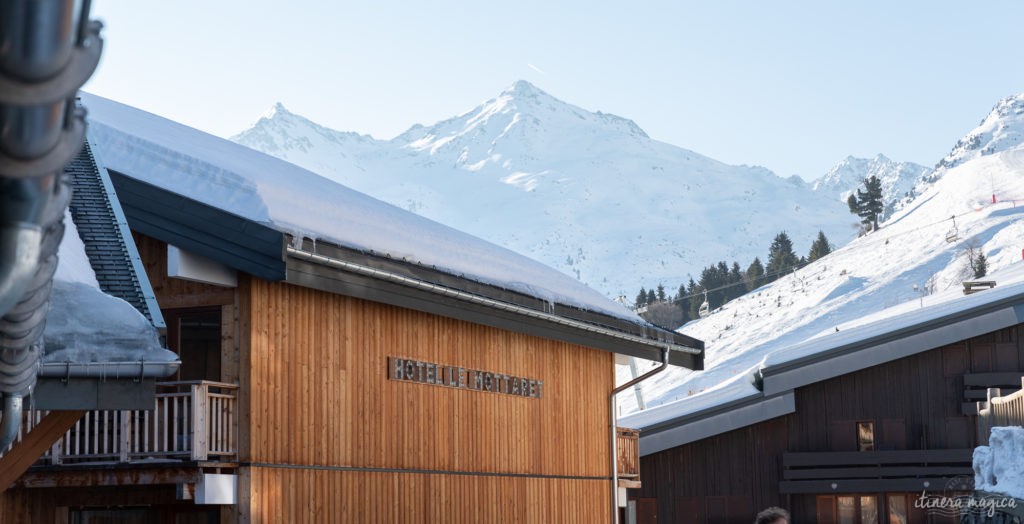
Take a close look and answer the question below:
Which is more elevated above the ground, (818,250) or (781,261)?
(818,250)

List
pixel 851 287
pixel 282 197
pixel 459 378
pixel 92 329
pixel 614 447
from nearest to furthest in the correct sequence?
pixel 92 329
pixel 282 197
pixel 459 378
pixel 614 447
pixel 851 287

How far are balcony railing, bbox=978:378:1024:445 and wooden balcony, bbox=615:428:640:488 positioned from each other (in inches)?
244

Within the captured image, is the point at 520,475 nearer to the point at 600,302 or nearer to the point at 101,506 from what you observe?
the point at 600,302

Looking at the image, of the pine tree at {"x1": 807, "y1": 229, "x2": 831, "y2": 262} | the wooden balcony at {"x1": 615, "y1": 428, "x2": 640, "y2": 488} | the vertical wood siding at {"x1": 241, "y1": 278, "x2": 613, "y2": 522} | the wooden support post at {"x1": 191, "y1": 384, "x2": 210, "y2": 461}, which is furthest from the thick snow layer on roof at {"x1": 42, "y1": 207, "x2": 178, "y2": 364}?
the pine tree at {"x1": 807, "y1": 229, "x2": 831, "y2": 262}

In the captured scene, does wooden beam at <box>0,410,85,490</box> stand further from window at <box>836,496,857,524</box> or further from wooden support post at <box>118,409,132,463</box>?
window at <box>836,496,857,524</box>

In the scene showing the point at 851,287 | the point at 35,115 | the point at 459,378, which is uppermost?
the point at 851,287

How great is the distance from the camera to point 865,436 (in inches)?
1097

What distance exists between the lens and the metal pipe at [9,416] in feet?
17.0

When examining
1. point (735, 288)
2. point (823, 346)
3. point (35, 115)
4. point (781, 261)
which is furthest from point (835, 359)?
point (735, 288)

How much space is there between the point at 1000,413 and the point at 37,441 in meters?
18.5

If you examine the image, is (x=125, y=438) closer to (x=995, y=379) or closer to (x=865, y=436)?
(x=865, y=436)

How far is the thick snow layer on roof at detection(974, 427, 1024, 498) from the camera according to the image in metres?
20.3

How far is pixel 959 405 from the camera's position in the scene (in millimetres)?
27312

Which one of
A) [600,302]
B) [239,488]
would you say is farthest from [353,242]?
[600,302]
